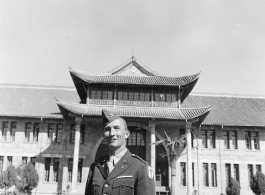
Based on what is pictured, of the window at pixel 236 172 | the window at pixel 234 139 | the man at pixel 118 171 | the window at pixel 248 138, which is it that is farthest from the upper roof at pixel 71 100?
the man at pixel 118 171

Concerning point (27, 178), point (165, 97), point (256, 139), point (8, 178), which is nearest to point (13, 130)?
point (27, 178)

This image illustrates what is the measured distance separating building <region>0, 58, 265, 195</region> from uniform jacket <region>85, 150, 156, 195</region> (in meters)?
16.8

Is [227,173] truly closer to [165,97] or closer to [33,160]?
[165,97]

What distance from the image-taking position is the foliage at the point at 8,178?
18859 mm

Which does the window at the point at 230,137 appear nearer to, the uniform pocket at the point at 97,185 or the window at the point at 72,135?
the window at the point at 72,135

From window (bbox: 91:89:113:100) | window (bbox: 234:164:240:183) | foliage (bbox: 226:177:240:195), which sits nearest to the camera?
foliage (bbox: 226:177:240:195)

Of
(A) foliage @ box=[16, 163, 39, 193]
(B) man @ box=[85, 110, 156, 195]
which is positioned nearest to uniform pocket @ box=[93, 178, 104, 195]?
(B) man @ box=[85, 110, 156, 195]

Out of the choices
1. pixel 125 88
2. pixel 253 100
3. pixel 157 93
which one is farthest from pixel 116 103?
pixel 253 100

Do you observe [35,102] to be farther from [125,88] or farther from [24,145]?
[125,88]

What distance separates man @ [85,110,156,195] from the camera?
219cm

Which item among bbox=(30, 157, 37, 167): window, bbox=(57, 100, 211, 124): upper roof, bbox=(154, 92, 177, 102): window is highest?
bbox=(154, 92, 177, 102): window

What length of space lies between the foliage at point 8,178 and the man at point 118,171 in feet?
61.7

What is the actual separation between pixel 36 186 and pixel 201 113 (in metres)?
12.7

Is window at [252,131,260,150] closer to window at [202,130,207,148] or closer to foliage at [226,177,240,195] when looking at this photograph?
window at [202,130,207,148]
